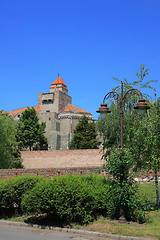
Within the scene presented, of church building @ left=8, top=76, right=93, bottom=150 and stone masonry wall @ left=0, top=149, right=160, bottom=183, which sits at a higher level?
church building @ left=8, top=76, right=93, bottom=150

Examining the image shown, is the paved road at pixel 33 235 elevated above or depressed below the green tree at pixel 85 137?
below

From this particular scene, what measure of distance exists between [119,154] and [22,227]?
4.35 meters

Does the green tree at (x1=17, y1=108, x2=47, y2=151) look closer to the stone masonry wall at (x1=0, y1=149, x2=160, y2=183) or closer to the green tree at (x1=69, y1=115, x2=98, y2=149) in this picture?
the green tree at (x1=69, y1=115, x2=98, y2=149)

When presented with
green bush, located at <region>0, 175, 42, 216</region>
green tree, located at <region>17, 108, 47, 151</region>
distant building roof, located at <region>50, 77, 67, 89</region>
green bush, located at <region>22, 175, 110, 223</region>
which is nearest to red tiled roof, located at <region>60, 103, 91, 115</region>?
green tree, located at <region>17, 108, 47, 151</region>

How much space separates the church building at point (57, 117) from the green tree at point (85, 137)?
19.5 feet

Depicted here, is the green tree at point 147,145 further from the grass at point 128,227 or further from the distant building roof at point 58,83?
the distant building roof at point 58,83

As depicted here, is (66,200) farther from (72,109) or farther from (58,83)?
(58,83)

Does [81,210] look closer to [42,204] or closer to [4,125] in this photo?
[42,204]

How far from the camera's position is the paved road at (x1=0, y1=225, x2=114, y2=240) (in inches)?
292

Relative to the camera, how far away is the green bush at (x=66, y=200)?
8484 millimetres

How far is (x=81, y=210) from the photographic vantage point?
8.72 metres

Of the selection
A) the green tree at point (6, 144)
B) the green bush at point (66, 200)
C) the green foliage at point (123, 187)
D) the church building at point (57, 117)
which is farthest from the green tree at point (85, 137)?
the green bush at point (66, 200)

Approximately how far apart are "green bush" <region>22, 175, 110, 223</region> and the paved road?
2.14 feet

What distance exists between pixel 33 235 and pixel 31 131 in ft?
140
